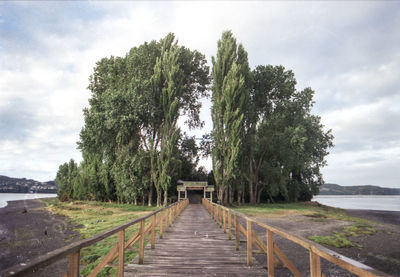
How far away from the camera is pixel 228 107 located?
2452 centimetres

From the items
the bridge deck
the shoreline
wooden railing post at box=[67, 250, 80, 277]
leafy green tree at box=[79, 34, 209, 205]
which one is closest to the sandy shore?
the shoreline

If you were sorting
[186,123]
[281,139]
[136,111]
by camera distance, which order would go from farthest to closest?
[186,123] → [281,139] → [136,111]

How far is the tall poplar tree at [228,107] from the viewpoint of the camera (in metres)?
24.1

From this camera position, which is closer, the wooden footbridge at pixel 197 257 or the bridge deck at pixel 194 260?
the wooden footbridge at pixel 197 257

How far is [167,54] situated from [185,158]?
1346 cm

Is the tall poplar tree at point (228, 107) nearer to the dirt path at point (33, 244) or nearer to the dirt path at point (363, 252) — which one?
the dirt path at point (363, 252)

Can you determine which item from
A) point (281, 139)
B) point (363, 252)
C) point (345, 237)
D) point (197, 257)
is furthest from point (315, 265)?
point (281, 139)

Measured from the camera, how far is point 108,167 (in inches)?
1064

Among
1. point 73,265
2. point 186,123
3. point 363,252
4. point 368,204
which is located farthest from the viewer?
point 368,204

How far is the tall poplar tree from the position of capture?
78.9 feet

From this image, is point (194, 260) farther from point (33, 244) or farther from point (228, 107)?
point (228, 107)

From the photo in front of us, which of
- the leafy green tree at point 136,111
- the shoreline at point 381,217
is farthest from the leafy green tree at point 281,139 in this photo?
the leafy green tree at point 136,111

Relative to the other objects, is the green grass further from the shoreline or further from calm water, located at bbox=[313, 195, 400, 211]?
calm water, located at bbox=[313, 195, 400, 211]

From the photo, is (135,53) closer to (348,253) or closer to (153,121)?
(153,121)
